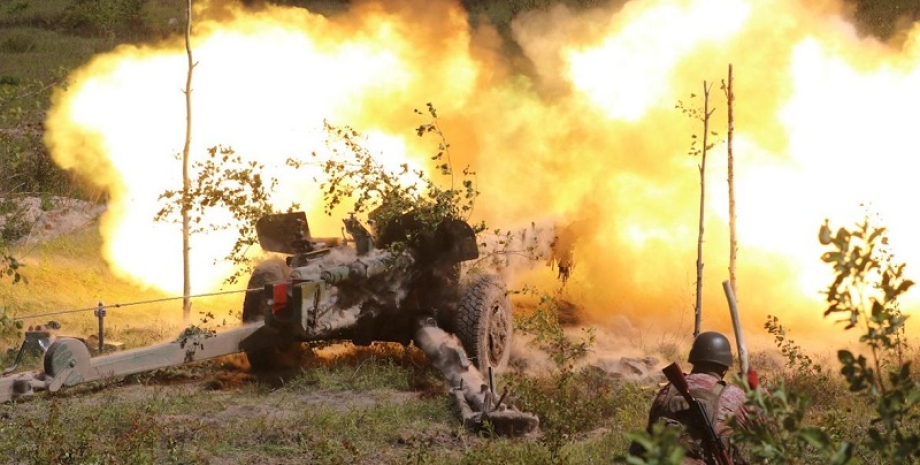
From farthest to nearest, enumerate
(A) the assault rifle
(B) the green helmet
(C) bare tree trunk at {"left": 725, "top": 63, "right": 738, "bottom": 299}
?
1. (C) bare tree trunk at {"left": 725, "top": 63, "right": 738, "bottom": 299}
2. (B) the green helmet
3. (A) the assault rifle

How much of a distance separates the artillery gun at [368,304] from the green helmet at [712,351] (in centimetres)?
511

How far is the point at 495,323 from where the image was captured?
14656 mm

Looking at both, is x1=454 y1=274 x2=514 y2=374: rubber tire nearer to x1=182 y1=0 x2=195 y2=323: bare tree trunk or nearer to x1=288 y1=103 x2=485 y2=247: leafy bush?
x1=288 y1=103 x2=485 y2=247: leafy bush

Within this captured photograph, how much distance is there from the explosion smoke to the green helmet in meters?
11.6

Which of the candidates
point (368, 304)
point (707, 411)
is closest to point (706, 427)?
point (707, 411)

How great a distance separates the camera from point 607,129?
22.3m

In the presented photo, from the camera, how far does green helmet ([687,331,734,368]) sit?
7863 millimetres

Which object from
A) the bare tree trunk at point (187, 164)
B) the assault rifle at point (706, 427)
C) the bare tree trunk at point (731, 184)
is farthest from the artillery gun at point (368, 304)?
the assault rifle at point (706, 427)

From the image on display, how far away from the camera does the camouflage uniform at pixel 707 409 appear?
729 centimetres

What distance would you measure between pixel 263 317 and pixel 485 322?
2.64 m

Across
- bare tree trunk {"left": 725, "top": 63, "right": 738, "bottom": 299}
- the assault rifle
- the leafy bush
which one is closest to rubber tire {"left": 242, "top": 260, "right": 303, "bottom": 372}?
the leafy bush

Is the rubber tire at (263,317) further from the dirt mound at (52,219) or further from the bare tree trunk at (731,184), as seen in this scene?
the dirt mound at (52,219)

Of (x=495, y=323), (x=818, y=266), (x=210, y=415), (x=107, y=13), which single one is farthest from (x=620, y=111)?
(x=107, y=13)

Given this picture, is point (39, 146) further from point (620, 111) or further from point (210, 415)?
point (210, 415)
